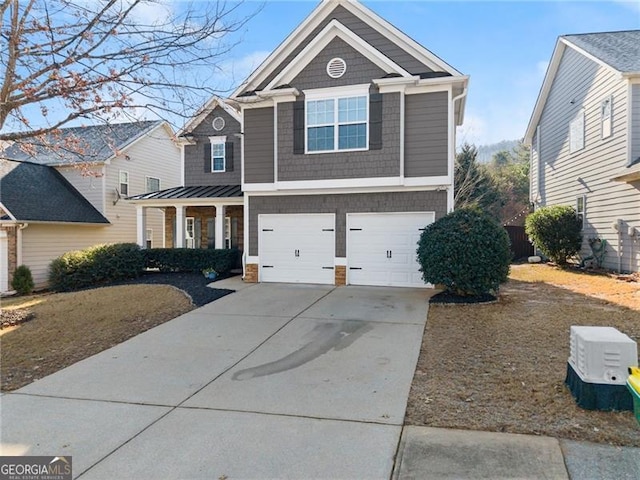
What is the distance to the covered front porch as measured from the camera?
14.7 metres

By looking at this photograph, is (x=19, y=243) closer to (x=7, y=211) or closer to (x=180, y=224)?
(x=7, y=211)

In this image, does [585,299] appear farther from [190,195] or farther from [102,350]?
[190,195]

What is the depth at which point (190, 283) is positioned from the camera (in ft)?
40.2

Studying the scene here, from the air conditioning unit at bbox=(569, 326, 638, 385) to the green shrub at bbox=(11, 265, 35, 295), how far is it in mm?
17841

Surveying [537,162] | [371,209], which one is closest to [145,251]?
[371,209]

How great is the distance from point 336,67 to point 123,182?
1366 centimetres

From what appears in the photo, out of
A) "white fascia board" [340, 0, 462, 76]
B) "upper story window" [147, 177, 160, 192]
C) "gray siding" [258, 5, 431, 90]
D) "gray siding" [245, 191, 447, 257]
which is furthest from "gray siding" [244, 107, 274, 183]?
"upper story window" [147, 177, 160, 192]

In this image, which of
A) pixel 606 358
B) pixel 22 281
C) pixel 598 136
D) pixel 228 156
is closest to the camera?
pixel 606 358

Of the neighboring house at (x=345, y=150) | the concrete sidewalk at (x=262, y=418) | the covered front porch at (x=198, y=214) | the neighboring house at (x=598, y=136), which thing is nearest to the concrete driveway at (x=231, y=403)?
the concrete sidewalk at (x=262, y=418)

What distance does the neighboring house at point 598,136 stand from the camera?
11930mm

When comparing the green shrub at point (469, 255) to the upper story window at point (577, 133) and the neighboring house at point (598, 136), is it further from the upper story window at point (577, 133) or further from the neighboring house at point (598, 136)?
the upper story window at point (577, 133)

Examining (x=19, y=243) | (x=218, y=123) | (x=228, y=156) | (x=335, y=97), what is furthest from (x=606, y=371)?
(x=19, y=243)

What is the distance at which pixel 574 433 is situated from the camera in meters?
3.66

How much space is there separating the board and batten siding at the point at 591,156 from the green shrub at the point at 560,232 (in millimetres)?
387
